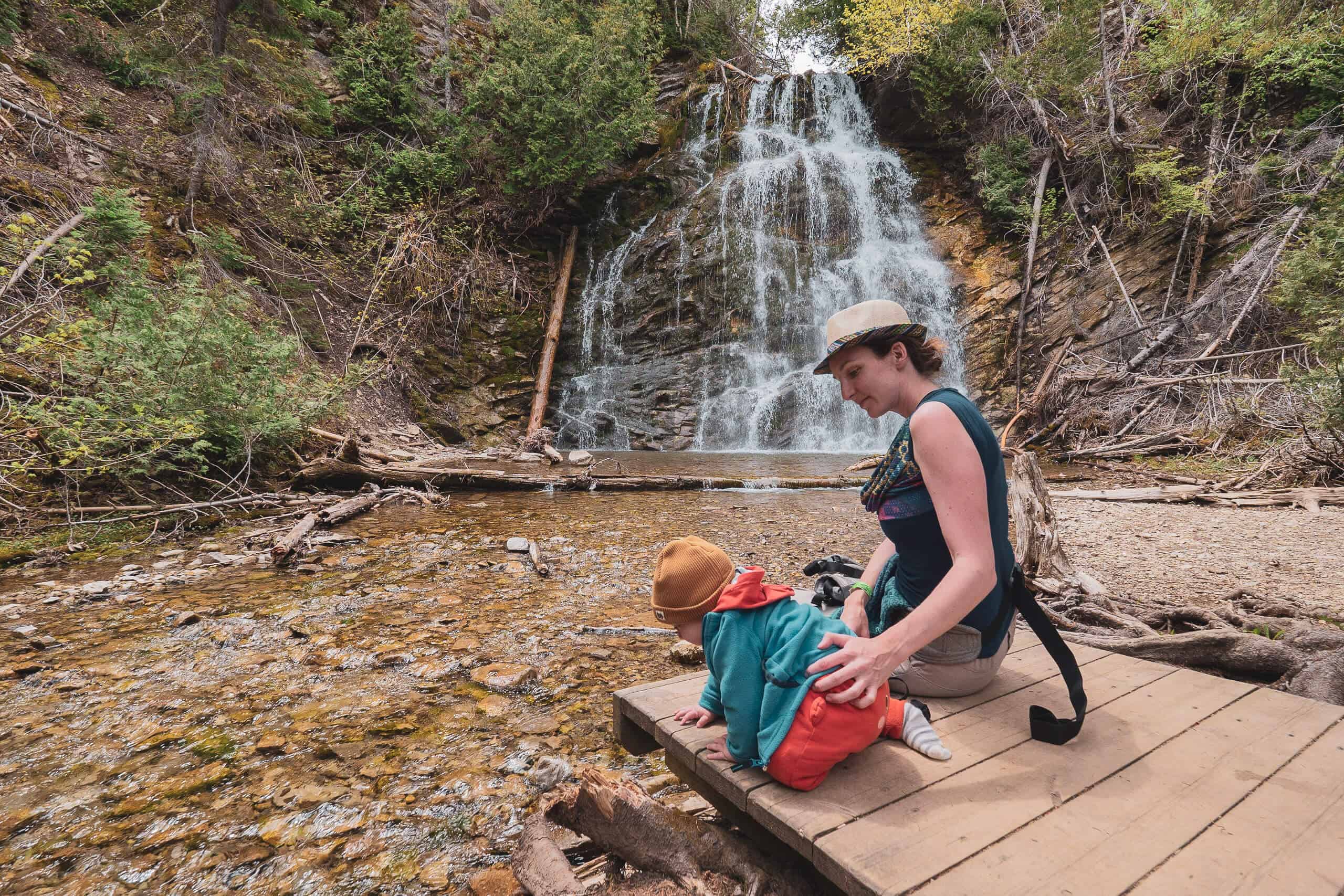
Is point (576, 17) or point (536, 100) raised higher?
point (576, 17)

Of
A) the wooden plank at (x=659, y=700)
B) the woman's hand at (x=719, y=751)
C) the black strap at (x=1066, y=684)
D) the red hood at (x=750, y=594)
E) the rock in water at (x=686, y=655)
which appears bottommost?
the rock in water at (x=686, y=655)

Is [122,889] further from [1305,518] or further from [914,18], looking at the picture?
[914,18]

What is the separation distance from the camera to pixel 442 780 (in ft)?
8.04

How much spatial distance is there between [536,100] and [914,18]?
43.7 ft

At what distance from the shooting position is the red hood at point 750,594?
1.71m

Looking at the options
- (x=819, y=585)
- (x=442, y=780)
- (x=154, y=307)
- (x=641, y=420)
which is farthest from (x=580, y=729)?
(x=641, y=420)

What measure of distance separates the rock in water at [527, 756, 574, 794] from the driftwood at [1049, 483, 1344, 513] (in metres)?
8.84

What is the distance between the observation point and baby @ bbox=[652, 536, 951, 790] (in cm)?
155

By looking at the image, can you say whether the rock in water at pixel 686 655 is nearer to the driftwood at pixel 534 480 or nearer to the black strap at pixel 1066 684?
the black strap at pixel 1066 684

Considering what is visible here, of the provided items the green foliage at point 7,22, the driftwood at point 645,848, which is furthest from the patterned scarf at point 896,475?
the green foliage at point 7,22

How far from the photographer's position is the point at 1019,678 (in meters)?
2.16

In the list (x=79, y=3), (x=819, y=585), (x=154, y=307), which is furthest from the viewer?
(x=79, y=3)

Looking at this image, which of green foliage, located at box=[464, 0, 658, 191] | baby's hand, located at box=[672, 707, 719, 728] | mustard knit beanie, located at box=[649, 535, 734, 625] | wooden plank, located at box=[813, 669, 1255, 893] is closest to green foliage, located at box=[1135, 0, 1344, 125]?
green foliage, located at box=[464, 0, 658, 191]

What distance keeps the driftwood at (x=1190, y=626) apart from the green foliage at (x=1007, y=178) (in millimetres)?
17279
